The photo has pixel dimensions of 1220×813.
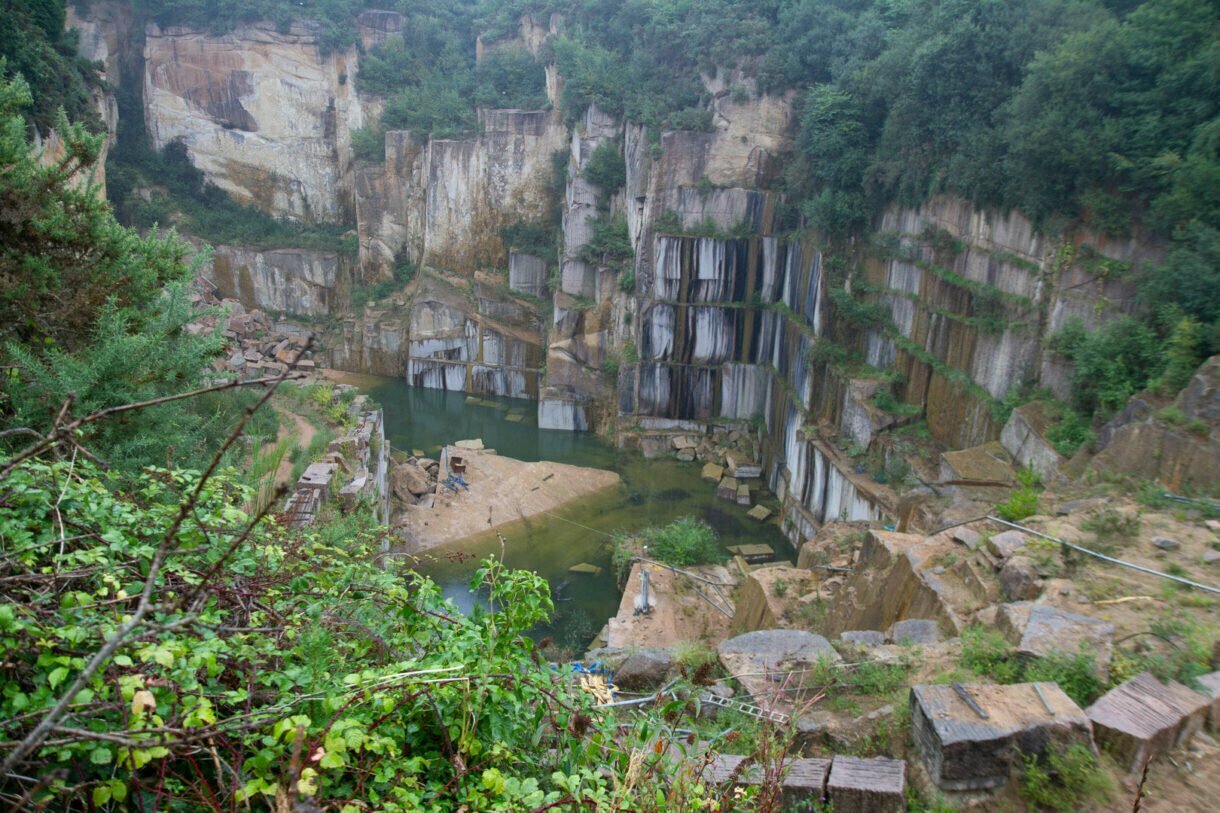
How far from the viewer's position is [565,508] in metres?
21.5

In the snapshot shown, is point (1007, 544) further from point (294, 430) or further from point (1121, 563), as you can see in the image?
point (294, 430)

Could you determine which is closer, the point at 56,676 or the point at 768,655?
the point at 56,676

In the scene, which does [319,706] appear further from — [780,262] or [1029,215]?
[780,262]

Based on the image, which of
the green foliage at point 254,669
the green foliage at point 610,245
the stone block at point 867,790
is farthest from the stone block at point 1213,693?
the green foliage at point 610,245

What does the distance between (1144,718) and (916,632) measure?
2889 millimetres

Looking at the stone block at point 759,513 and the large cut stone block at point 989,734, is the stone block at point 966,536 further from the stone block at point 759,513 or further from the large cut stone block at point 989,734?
the stone block at point 759,513

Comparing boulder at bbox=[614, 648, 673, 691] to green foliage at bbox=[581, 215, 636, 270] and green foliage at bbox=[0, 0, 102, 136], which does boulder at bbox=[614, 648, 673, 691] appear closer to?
green foliage at bbox=[0, 0, 102, 136]

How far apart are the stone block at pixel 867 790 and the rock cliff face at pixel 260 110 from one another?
1501 inches

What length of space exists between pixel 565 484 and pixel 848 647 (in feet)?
54.0

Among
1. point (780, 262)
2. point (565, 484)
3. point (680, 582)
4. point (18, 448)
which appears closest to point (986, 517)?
point (680, 582)

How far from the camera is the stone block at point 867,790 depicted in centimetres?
385

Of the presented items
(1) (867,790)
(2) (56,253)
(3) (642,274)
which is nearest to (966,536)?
(1) (867,790)

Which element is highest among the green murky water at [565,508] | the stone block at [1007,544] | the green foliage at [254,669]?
the green foliage at [254,669]

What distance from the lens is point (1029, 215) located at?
1448 cm
